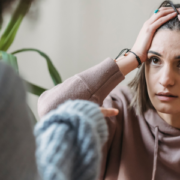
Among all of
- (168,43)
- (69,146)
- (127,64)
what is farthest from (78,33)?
(69,146)

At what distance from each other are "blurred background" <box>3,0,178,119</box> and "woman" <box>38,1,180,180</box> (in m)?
0.30

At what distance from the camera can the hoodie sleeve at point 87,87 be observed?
64 centimetres

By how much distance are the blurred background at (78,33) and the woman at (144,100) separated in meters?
0.30

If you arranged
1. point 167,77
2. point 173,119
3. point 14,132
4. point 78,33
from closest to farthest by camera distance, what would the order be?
point 14,132, point 167,77, point 173,119, point 78,33

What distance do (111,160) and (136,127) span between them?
0.17 m

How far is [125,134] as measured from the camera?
0.77 meters

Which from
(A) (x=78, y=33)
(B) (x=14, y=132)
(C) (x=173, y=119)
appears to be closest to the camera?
(B) (x=14, y=132)

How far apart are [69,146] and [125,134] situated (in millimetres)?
509

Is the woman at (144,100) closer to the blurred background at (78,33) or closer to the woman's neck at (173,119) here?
the woman's neck at (173,119)

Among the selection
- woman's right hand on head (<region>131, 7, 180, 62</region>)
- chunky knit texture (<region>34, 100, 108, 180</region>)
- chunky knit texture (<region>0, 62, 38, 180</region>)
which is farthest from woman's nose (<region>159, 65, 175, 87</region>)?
chunky knit texture (<region>0, 62, 38, 180</region>)

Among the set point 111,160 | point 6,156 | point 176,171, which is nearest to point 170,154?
point 176,171

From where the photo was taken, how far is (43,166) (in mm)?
294

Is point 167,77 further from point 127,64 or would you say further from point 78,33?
point 78,33

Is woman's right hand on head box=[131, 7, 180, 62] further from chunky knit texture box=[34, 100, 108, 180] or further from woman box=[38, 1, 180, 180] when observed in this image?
chunky knit texture box=[34, 100, 108, 180]
